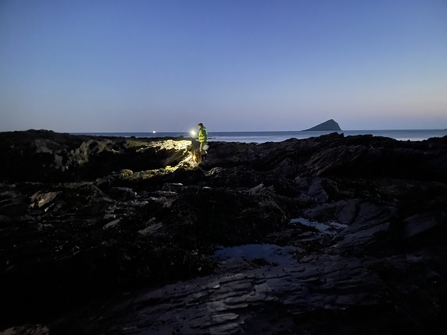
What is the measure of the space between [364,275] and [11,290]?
921 cm

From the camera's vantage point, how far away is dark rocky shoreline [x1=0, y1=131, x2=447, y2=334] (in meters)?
5.24

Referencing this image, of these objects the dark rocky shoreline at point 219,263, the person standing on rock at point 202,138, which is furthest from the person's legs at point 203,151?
the dark rocky shoreline at point 219,263

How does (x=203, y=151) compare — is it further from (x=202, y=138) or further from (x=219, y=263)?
(x=219, y=263)

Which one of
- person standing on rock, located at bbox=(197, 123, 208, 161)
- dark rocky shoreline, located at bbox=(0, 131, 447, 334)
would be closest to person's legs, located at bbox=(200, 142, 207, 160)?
person standing on rock, located at bbox=(197, 123, 208, 161)

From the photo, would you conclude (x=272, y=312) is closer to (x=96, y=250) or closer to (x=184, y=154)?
(x=96, y=250)

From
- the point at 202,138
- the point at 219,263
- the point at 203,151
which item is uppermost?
the point at 202,138

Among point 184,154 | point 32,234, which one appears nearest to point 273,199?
point 32,234

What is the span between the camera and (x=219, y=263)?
8.43 m

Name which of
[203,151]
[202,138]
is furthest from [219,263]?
[203,151]

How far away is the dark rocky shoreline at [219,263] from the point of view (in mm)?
5242

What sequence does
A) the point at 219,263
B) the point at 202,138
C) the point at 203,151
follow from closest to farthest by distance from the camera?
the point at 219,263 < the point at 202,138 < the point at 203,151

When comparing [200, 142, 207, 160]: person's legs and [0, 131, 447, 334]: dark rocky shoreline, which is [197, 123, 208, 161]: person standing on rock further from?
[0, 131, 447, 334]: dark rocky shoreline

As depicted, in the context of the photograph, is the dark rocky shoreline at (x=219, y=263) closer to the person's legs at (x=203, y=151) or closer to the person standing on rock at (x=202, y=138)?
the person standing on rock at (x=202, y=138)

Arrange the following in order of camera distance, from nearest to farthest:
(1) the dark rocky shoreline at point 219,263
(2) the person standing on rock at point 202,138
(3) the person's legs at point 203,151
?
(1) the dark rocky shoreline at point 219,263 → (2) the person standing on rock at point 202,138 → (3) the person's legs at point 203,151
